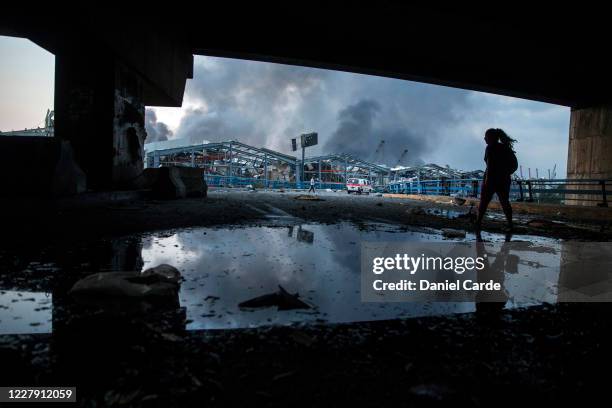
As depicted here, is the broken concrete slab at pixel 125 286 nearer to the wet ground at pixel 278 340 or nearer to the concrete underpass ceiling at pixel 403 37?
the wet ground at pixel 278 340

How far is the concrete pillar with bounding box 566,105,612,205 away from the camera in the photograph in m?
12.6

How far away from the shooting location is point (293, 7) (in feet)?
27.3

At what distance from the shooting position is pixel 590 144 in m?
13.2

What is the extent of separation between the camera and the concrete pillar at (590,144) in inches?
496

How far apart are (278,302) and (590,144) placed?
54.6 feet

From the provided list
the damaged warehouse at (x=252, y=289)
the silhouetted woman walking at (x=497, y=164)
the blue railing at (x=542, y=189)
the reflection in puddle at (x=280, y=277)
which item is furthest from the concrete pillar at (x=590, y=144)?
the reflection in puddle at (x=280, y=277)

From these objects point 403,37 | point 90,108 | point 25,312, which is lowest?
point 25,312

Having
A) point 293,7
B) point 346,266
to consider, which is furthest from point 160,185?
point 346,266

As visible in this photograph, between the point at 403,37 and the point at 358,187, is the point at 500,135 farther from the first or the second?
the point at 358,187

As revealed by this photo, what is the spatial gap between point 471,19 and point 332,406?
964cm

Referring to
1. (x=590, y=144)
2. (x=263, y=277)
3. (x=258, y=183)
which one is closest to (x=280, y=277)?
(x=263, y=277)

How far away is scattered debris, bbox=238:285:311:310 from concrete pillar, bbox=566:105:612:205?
1477cm

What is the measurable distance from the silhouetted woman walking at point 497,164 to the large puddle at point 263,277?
1218 millimetres

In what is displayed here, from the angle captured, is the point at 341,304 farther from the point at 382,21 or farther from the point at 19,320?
the point at 382,21
